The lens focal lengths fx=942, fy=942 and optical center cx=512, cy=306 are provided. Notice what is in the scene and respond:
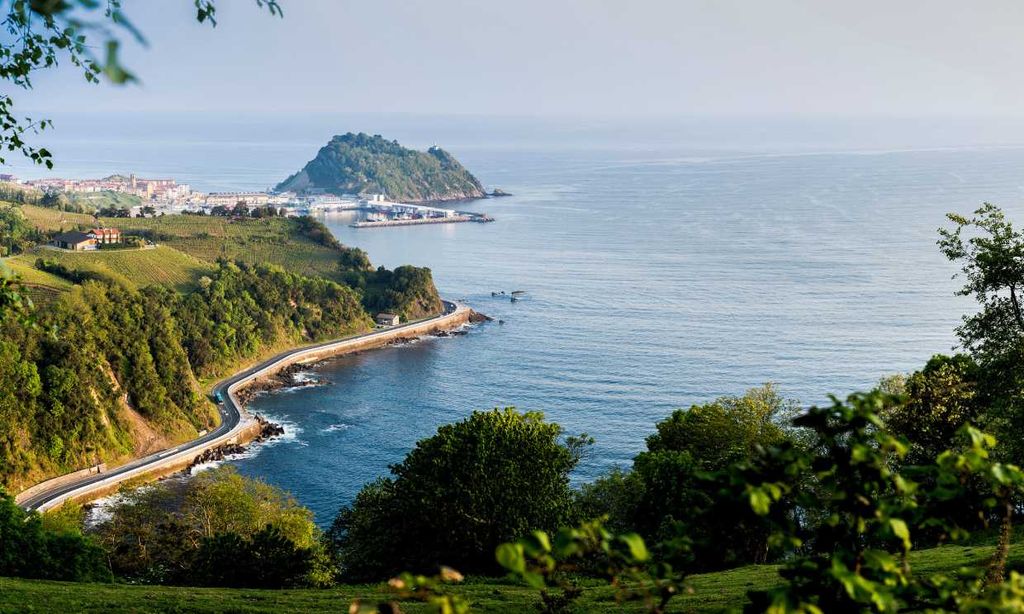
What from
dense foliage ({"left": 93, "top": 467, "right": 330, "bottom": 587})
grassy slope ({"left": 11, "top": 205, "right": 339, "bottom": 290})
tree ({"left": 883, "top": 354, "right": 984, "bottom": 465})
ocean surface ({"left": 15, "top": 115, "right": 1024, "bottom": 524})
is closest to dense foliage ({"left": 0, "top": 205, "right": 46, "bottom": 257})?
grassy slope ({"left": 11, "top": 205, "right": 339, "bottom": 290})

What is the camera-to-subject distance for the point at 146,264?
309ft

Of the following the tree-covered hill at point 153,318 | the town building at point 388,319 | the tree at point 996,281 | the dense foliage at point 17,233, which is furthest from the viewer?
the town building at point 388,319

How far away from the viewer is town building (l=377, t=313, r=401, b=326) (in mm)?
96250

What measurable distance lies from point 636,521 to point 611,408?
3166 cm

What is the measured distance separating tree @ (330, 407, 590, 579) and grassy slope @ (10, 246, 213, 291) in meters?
67.2

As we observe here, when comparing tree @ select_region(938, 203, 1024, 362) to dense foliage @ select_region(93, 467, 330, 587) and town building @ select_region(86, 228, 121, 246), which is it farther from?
town building @ select_region(86, 228, 121, 246)

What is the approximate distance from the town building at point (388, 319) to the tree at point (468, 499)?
221 ft

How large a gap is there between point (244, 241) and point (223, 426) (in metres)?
58.5

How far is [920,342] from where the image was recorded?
243 feet

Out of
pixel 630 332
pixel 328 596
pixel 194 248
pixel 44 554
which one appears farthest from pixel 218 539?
pixel 194 248

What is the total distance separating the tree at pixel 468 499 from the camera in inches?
1033

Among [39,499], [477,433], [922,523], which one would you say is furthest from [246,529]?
[922,523]

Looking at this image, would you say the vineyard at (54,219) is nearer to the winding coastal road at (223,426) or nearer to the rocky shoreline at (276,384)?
the winding coastal road at (223,426)

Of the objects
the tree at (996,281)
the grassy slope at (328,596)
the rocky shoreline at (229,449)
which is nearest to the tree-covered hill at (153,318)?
the rocky shoreline at (229,449)
